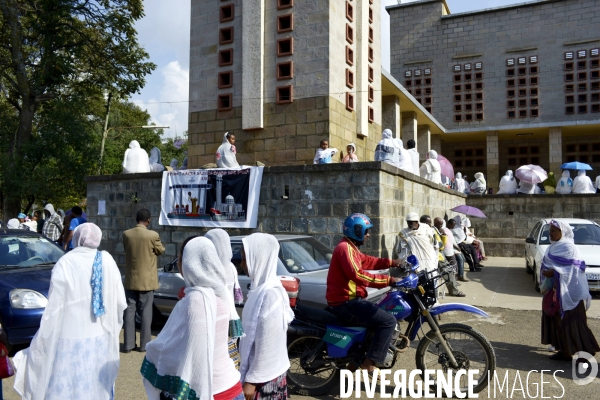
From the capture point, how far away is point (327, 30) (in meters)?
12.8

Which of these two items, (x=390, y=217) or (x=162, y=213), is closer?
(x=390, y=217)

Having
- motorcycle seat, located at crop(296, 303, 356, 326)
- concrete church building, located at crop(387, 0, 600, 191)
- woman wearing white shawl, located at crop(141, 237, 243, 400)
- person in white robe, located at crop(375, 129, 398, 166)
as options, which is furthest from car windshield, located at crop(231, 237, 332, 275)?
concrete church building, located at crop(387, 0, 600, 191)

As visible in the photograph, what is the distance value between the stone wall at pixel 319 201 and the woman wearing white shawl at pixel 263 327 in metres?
5.63

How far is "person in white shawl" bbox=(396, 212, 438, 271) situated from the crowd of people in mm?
5066

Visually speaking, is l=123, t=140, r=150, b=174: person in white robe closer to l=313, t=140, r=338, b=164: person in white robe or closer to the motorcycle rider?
l=313, t=140, r=338, b=164: person in white robe

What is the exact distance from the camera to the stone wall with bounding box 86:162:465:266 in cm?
880

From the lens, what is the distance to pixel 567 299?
5.75 m

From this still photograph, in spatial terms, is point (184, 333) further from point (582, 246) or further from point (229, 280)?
point (582, 246)

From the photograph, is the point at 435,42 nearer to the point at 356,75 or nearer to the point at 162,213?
the point at 356,75

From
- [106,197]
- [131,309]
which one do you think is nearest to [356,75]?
[106,197]

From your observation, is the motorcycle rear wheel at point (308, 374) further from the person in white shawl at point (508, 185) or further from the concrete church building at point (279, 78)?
the person in white shawl at point (508, 185)

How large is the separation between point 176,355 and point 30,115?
1887 cm

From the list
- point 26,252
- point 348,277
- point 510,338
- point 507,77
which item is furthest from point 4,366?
point 507,77

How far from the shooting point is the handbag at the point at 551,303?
5.84 m
